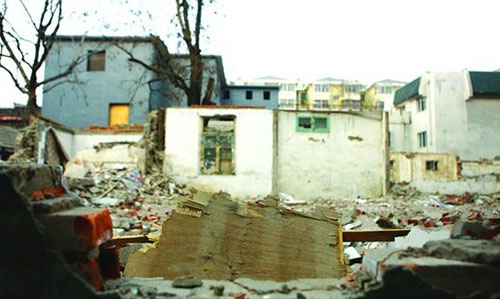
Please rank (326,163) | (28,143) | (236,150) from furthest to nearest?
(326,163) → (236,150) → (28,143)

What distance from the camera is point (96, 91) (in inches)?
985

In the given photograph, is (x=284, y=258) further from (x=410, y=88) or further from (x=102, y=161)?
(x=410, y=88)

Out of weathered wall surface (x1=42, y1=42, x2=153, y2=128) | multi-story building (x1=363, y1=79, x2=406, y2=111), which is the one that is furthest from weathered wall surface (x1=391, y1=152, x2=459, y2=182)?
multi-story building (x1=363, y1=79, x2=406, y2=111)

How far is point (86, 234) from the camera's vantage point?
6.85 feet

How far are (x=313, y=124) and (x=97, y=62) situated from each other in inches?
658

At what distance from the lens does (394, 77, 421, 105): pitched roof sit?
98.6 feet

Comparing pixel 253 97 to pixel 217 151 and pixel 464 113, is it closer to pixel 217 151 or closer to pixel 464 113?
pixel 217 151

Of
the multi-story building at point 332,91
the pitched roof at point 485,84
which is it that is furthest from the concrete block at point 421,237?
the multi-story building at point 332,91

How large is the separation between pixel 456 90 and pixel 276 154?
62.0ft

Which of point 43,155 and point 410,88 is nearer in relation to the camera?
point 43,155

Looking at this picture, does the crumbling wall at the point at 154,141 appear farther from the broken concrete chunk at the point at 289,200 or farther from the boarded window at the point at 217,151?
the broken concrete chunk at the point at 289,200

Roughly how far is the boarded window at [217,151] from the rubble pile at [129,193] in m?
Answer: 1.67

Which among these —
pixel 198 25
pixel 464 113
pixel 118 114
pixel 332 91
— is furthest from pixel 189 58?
pixel 332 91

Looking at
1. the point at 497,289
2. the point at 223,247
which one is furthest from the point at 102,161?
the point at 497,289
